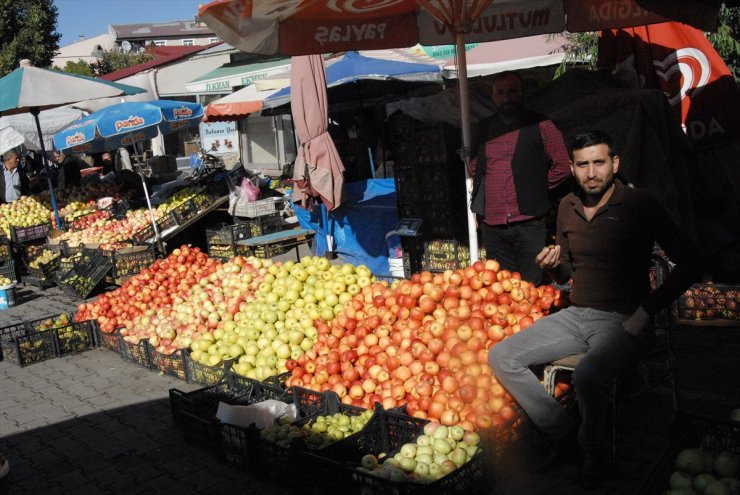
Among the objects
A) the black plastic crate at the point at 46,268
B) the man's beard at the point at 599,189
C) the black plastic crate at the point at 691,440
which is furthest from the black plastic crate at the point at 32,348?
the black plastic crate at the point at 691,440

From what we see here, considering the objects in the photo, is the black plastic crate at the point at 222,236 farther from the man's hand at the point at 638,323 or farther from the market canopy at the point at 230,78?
the man's hand at the point at 638,323

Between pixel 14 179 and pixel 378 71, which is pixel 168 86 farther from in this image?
pixel 378 71

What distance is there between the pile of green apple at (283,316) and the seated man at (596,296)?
2.34m

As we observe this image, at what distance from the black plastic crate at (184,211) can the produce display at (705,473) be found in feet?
34.7

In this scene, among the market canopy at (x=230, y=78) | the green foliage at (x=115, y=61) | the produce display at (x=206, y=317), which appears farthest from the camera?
the green foliage at (x=115, y=61)

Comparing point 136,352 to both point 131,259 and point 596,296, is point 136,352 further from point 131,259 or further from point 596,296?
point 596,296

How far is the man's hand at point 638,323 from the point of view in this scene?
11.4ft

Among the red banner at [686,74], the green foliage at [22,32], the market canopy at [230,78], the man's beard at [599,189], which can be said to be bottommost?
the man's beard at [599,189]

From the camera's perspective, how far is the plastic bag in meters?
12.2

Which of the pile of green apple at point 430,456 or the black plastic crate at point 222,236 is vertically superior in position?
the black plastic crate at point 222,236

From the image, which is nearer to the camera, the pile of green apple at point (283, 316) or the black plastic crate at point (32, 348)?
the pile of green apple at point (283, 316)

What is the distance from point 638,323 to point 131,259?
364 inches

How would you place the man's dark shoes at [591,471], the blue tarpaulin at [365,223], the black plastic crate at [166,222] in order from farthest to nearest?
the black plastic crate at [166,222], the blue tarpaulin at [365,223], the man's dark shoes at [591,471]

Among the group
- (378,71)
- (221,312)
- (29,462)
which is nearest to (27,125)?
(378,71)
